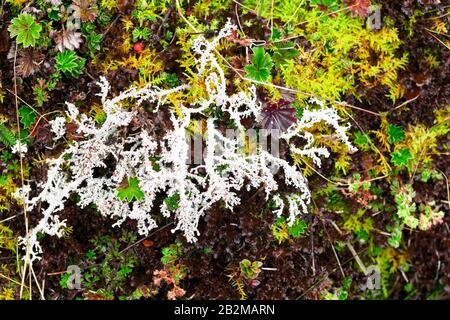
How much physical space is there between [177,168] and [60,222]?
78cm

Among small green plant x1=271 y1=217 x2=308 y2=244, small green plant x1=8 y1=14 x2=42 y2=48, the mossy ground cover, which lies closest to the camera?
small green plant x1=8 y1=14 x2=42 y2=48

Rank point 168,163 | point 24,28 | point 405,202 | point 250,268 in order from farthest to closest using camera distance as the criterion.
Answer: point 405,202, point 250,268, point 168,163, point 24,28

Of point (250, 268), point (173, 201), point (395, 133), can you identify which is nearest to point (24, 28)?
point (173, 201)

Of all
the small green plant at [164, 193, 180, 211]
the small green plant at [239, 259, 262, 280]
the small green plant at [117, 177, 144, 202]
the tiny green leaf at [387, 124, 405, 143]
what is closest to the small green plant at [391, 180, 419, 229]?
the tiny green leaf at [387, 124, 405, 143]

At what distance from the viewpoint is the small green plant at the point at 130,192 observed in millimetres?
2684

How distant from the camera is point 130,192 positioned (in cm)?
269

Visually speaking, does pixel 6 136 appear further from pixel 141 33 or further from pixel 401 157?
pixel 401 157

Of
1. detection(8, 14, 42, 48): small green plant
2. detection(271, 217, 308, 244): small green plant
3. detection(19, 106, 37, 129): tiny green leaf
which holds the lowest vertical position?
detection(271, 217, 308, 244): small green plant

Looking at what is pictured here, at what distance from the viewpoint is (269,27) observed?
2832 mm

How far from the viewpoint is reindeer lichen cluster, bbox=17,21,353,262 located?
2658mm

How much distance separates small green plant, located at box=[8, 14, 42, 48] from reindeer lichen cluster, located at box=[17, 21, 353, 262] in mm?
397

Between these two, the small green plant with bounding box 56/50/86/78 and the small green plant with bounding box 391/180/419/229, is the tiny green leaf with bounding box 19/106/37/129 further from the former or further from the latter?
the small green plant with bounding box 391/180/419/229

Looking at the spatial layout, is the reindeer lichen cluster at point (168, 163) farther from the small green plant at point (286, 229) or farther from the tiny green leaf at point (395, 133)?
Result: the tiny green leaf at point (395, 133)

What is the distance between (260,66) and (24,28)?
123 cm
